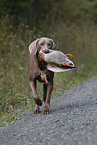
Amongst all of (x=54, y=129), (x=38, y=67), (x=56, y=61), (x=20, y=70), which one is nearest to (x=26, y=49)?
(x=20, y=70)

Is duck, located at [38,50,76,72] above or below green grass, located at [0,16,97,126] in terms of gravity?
above

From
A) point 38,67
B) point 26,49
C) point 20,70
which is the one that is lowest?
point 20,70

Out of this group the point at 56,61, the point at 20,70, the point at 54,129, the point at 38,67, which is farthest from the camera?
the point at 20,70

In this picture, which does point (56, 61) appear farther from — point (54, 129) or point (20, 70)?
point (20, 70)

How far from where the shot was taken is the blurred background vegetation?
19.8ft

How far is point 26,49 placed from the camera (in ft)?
22.4

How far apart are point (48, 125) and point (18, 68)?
134 inches

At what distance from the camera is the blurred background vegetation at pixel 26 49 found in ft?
19.8

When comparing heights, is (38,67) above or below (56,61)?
below

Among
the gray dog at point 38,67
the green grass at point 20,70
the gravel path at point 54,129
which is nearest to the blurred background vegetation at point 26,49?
the green grass at point 20,70

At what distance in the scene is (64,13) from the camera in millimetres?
17844

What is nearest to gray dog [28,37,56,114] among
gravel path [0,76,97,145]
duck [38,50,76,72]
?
duck [38,50,76,72]

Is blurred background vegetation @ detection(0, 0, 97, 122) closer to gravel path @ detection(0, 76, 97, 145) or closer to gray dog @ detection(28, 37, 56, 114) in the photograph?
gray dog @ detection(28, 37, 56, 114)

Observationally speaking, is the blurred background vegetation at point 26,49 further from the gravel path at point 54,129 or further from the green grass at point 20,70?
the gravel path at point 54,129
